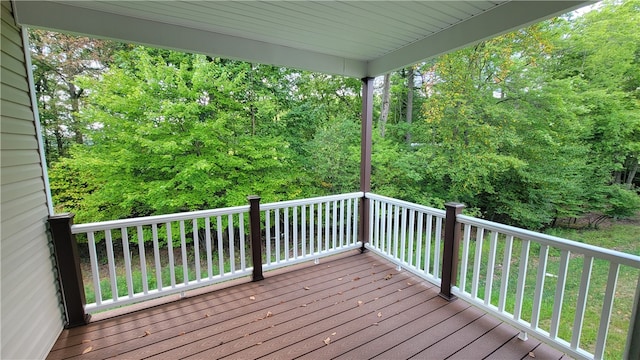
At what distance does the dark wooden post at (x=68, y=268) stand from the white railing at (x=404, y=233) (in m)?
3.14

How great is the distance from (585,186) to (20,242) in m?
9.86

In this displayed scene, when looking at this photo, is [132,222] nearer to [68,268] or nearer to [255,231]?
[68,268]

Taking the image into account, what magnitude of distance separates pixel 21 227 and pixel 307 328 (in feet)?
7.10

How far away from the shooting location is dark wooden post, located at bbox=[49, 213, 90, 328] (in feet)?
7.00

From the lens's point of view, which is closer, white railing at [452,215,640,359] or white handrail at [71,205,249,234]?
white railing at [452,215,640,359]

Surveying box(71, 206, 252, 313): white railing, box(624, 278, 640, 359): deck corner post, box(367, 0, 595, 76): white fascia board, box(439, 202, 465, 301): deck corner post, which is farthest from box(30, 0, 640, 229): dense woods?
box(624, 278, 640, 359): deck corner post

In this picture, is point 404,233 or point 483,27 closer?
point 483,27

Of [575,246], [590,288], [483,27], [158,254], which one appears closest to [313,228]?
[158,254]

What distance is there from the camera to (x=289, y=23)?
97.6 inches

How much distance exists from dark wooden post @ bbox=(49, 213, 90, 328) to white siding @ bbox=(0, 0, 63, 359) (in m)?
0.06

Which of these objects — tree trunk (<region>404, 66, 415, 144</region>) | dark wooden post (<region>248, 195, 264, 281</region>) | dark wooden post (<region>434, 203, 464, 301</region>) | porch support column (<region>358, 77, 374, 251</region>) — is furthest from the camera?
tree trunk (<region>404, 66, 415, 144</region>)

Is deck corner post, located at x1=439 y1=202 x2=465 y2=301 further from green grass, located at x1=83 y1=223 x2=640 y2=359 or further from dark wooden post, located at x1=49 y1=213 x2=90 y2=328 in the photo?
dark wooden post, located at x1=49 y1=213 x2=90 y2=328

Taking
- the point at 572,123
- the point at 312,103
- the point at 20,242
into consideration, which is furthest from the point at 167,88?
the point at 572,123

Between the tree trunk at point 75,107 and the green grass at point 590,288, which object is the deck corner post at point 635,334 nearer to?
the green grass at point 590,288
